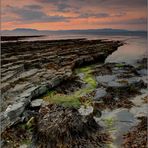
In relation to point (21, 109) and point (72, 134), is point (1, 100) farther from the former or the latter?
point (72, 134)

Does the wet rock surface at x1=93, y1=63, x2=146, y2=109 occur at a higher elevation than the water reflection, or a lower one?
lower

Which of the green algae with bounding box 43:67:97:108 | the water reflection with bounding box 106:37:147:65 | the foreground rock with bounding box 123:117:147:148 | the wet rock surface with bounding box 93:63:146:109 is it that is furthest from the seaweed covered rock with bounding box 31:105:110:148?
the water reflection with bounding box 106:37:147:65

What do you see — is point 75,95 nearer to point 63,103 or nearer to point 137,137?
point 63,103

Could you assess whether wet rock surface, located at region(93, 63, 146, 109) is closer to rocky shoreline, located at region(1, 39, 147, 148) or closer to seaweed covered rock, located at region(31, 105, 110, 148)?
rocky shoreline, located at region(1, 39, 147, 148)

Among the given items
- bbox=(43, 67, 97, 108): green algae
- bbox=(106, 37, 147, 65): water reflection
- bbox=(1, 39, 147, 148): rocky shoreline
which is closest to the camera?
bbox=(1, 39, 147, 148): rocky shoreline

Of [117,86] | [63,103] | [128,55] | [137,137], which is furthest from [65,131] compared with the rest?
[128,55]

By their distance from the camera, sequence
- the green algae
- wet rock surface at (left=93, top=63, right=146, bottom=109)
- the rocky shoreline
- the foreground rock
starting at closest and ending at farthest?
1. the foreground rock
2. the rocky shoreline
3. the green algae
4. wet rock surface at (left=93, top=63, right=146, bottom=109)

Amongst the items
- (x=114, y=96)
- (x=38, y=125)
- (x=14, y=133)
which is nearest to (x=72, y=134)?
(x=38, y=125)

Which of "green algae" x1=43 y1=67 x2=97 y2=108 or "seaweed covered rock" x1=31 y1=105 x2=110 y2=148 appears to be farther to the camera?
"green algae" x1=43 y1=67 x2=97 y2=108

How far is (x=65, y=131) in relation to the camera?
919 centimetres

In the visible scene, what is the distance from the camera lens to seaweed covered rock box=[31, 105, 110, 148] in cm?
905

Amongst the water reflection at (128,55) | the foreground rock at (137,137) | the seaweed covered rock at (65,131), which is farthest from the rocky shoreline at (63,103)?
the water reflection at (128,55)

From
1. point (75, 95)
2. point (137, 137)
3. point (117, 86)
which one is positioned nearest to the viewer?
point (137, 137)

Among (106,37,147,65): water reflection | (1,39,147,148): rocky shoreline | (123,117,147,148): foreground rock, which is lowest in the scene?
(123,117,147,148): foreground rock
